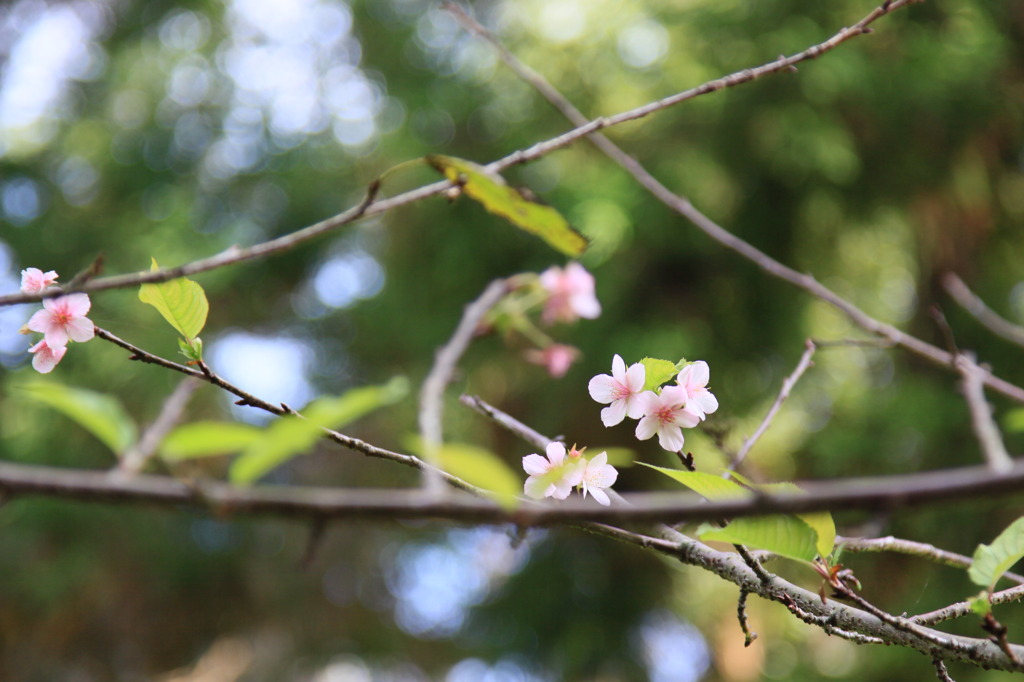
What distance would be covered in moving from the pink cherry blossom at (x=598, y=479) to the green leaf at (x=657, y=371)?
7 cm

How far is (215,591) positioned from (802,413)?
2.81 metres

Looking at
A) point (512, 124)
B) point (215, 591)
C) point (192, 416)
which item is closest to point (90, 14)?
point (192, 416)

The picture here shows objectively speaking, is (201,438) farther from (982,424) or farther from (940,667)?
(940,667)

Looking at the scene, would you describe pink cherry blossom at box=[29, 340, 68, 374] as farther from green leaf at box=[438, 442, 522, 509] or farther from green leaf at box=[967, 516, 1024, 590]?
green leaf at box=[967, 516, 1024, 590]

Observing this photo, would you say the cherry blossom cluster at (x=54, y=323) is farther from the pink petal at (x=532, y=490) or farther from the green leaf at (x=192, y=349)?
the pink petal at (x=532, y=490)

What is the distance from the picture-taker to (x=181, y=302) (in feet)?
1.89

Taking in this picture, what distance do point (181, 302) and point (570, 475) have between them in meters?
0.32

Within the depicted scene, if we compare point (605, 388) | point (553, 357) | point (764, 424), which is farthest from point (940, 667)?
point (553, 357)

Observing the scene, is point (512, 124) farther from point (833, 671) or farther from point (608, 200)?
point (833, 671)

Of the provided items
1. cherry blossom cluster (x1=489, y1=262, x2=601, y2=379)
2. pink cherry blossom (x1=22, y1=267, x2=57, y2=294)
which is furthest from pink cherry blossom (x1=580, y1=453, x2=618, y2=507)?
cherry blossom cluster (x1=489, y1=262, x2=601, y2=379)

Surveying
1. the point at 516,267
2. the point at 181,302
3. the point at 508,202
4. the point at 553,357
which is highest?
the point at 508,202

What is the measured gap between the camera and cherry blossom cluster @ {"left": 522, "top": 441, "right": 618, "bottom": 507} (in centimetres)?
59

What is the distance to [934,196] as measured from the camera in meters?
2.64

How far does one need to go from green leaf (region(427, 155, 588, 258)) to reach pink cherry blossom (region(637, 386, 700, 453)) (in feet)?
0.48
